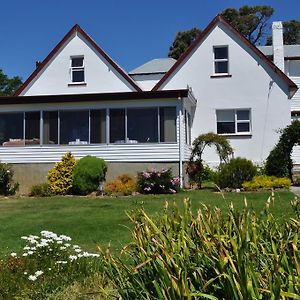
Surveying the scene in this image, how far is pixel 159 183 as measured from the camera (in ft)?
53.7

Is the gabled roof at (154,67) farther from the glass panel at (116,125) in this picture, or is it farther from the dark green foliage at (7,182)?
the dark green foliage at (7,182)

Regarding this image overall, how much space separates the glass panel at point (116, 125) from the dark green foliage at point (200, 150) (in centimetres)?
302

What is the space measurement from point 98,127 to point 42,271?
14.5 m

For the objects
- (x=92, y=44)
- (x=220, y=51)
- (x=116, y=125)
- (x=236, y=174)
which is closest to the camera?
(x=236, y=174)

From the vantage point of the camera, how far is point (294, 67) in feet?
96.4

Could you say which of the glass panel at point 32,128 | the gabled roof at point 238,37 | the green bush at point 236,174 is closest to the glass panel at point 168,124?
the green bush at point 236,174

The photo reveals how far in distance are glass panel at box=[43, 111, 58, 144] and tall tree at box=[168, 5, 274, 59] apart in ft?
120

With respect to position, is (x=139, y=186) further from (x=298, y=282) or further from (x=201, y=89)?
(x=298, y=282)

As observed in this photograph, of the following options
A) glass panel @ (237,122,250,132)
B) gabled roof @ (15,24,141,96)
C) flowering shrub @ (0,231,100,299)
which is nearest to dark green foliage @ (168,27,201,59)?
gabled roof @ (15,24,141,96)

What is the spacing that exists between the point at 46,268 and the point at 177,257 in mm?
2791

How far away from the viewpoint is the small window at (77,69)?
952 inches

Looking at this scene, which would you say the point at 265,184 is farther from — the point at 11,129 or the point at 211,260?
the point at 211,260

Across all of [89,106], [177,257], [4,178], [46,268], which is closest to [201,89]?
[89,106]

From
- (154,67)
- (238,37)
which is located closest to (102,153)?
(238,37)
